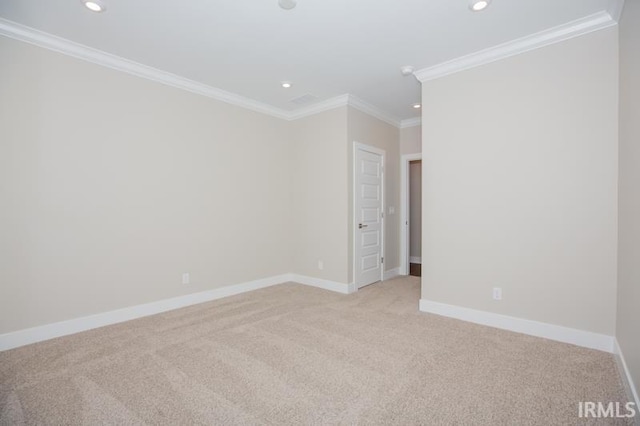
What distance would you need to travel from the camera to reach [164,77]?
365 centimetres

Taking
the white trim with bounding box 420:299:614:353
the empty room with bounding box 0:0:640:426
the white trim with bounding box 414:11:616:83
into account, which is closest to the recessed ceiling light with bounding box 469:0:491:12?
the empty room with bounding box 0:0:640:426

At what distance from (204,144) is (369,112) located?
2575 mm

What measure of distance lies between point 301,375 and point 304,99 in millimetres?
3695

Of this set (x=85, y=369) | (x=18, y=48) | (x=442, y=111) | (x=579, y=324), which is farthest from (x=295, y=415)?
(x=18, y=48)

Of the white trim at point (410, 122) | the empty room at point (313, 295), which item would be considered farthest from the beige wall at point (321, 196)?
the white trim at point (410, 122)

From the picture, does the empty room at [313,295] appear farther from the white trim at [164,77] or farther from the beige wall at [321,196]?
the beige wall at [321,196]

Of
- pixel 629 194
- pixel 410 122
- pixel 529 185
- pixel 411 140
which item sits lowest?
pixel 629 194

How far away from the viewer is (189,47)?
309 centimetres

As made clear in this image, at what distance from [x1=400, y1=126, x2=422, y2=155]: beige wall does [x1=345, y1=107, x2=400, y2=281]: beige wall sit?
9 cm

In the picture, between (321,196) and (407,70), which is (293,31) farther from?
(321,196)

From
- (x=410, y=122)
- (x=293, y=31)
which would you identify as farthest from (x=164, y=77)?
(x=410, y=122)

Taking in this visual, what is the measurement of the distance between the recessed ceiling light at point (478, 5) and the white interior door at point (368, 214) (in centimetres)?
235

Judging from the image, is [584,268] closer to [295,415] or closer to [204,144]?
[295,415]

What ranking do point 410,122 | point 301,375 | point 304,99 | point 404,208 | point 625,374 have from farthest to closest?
1. point 404,208
2. point 410,122
3. point 304,99
4. point 301,375
5. point 625,374
